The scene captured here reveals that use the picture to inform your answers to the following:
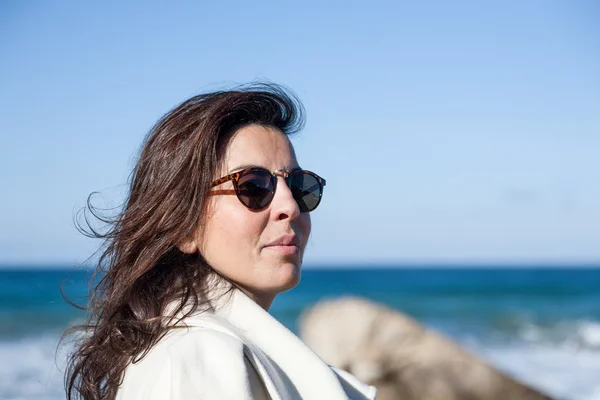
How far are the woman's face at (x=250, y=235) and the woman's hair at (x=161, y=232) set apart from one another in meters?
0.04

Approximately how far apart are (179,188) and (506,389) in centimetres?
502

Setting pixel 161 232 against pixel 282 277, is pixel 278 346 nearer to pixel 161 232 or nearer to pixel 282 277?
pixel 282 277

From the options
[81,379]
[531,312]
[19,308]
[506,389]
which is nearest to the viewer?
[81,379]

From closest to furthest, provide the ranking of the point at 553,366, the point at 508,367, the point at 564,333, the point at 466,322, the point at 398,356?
the point at 398,356 < the point at 508,367 < the point at 553,366 < the point at 564,333 < the point at 466,322

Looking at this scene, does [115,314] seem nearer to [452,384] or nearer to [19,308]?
[452,384]

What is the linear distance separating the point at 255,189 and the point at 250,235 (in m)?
0.13

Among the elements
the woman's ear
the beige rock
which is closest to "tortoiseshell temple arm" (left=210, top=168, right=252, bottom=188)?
Answer: the woman's ear

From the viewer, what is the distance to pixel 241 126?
223 centimetres

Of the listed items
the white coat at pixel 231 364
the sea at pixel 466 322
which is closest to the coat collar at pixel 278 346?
the white coat at pixel 231 364

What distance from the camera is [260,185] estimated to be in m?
2.14

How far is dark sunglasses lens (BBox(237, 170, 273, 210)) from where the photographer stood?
83.4 inches

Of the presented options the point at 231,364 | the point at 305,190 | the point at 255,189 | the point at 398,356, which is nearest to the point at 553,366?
the point at 398,356

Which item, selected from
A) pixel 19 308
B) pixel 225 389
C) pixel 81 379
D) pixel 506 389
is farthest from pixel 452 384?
pixel 19 308

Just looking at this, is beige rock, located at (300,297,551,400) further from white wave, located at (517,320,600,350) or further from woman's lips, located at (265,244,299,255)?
white wave, located at (517,320,600,350)
